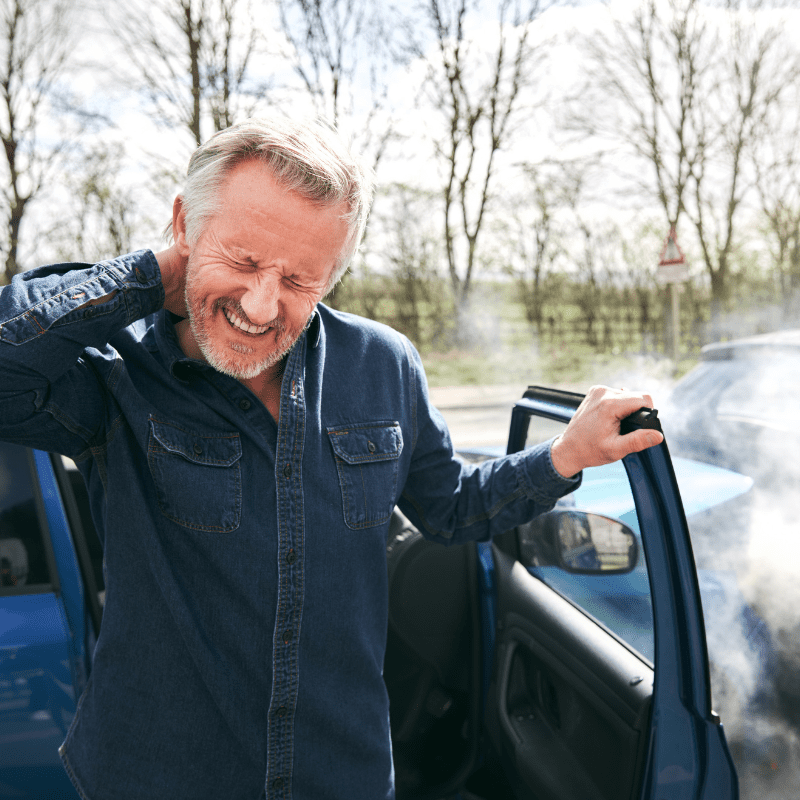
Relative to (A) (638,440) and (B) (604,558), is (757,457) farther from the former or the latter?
(A) (638,440)

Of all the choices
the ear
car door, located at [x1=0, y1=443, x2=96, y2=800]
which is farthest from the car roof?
car door, located at [x1=0, y1=443, x2=96, y2=800]

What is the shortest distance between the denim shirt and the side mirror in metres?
0.58

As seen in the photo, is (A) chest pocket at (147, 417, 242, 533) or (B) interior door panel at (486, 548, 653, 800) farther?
(B) interior door panel at (486, 548, 653, 800)

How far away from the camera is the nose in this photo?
123 cm

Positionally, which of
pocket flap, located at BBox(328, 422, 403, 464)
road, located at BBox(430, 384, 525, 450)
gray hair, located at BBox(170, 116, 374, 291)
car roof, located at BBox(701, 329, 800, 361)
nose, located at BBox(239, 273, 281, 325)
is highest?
gray hair, located at BBox(170, 116, 374, 291)

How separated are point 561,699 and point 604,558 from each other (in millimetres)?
390

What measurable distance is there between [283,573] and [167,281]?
1.90 feet

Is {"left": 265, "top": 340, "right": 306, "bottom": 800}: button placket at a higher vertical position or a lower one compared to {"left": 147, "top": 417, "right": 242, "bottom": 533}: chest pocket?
lower

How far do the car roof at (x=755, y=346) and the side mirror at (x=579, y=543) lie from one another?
1.39m

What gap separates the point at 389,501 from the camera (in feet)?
4.58

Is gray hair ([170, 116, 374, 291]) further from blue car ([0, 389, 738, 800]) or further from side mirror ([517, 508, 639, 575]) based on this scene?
side mirror ([517, 508, 639, 575])

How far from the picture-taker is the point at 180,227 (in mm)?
1318

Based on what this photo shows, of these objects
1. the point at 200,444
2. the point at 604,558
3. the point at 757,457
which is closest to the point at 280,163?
the point at 200,444

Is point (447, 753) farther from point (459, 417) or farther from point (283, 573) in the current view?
point (459, 417)
